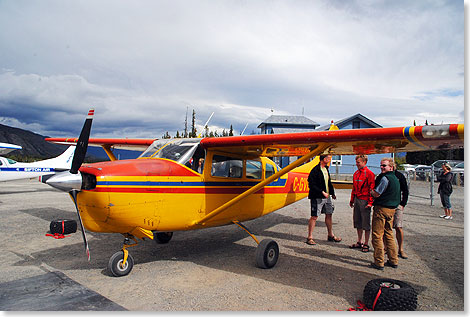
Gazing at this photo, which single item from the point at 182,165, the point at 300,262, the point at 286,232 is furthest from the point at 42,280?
the point at 286,232

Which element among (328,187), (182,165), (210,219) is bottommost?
(210,219)

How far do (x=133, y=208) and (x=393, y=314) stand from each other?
11.4ft

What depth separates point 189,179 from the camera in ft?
16.6

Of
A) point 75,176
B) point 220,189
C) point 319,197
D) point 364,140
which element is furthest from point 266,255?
point 75,176

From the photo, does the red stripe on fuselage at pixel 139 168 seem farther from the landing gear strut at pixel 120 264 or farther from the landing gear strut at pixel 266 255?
the landing gear strut at pixel 266 255

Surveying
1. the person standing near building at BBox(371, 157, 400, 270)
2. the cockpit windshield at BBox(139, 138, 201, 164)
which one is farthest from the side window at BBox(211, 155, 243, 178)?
the person standing near building at BBox(371, 157, 400, 270)

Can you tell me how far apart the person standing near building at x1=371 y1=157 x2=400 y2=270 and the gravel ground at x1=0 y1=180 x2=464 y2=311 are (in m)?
0.23

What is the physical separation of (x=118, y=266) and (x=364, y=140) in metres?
4.11

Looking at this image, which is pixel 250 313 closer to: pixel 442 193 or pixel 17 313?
pixel 17 313

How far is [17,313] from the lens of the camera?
333cm

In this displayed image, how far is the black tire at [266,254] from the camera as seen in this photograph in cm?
499

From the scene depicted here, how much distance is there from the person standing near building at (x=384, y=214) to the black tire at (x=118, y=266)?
388 cm

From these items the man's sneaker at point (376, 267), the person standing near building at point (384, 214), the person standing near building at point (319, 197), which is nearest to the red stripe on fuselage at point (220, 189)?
the person standing near building at point (319, 197)

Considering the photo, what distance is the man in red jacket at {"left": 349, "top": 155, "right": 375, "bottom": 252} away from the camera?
5.89 metres
